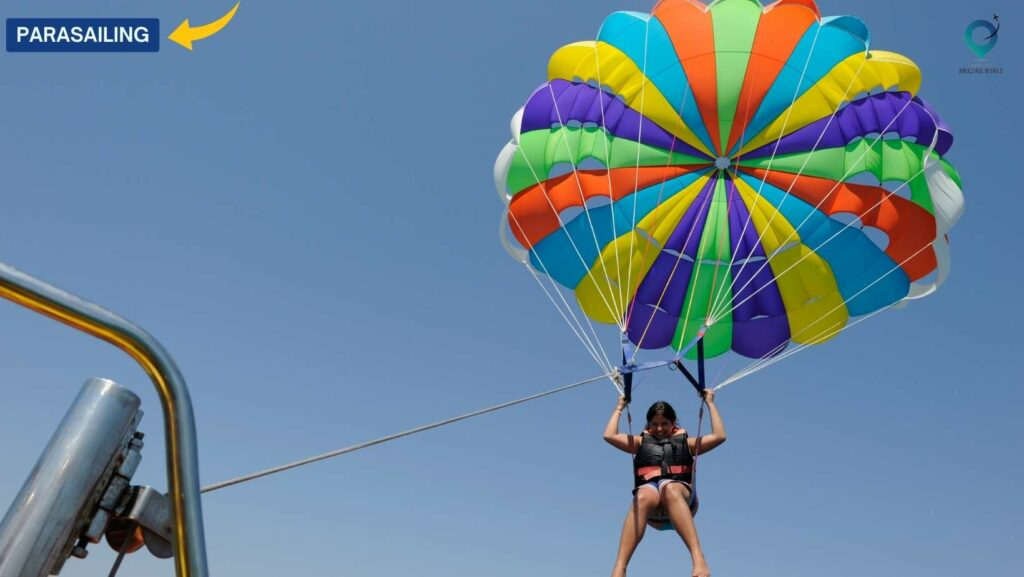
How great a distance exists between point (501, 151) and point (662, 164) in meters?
1.75

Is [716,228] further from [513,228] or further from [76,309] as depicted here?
[76,309]

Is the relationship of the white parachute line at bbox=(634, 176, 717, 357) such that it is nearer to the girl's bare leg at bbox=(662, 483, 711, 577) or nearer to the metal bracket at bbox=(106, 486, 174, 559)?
the girl's bare leg at bbox=(662, 483, 711, 577)

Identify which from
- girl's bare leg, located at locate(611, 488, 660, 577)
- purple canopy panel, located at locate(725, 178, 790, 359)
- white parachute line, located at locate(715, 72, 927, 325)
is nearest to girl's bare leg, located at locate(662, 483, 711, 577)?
girl's bare leg, located at locate(611, 488, 660, 577)

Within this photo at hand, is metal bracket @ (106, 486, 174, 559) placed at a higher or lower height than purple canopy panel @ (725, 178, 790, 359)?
lower

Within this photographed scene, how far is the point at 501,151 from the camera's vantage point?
927cm

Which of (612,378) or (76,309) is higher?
(612,378)

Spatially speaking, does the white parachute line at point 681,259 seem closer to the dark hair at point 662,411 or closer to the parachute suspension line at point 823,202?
the parachute suspension line at point 823,202

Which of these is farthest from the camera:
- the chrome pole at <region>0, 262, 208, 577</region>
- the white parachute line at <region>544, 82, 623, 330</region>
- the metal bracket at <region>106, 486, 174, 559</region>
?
the white parachute line at <region>544, 82, 623, 330</region>

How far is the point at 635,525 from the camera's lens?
575cm

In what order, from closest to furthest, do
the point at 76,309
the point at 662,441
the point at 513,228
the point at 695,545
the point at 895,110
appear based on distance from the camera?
the point at 76,309 < the point at 695,545 < the point at 662,441 < the point at 895,110 < the point at 513,228

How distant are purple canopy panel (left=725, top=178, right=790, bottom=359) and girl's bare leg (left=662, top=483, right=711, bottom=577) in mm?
3319

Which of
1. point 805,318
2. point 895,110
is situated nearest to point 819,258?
point 805,318

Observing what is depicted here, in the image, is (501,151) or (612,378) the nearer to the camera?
(612,378)

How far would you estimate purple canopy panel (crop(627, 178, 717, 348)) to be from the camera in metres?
Answer: 8.76
